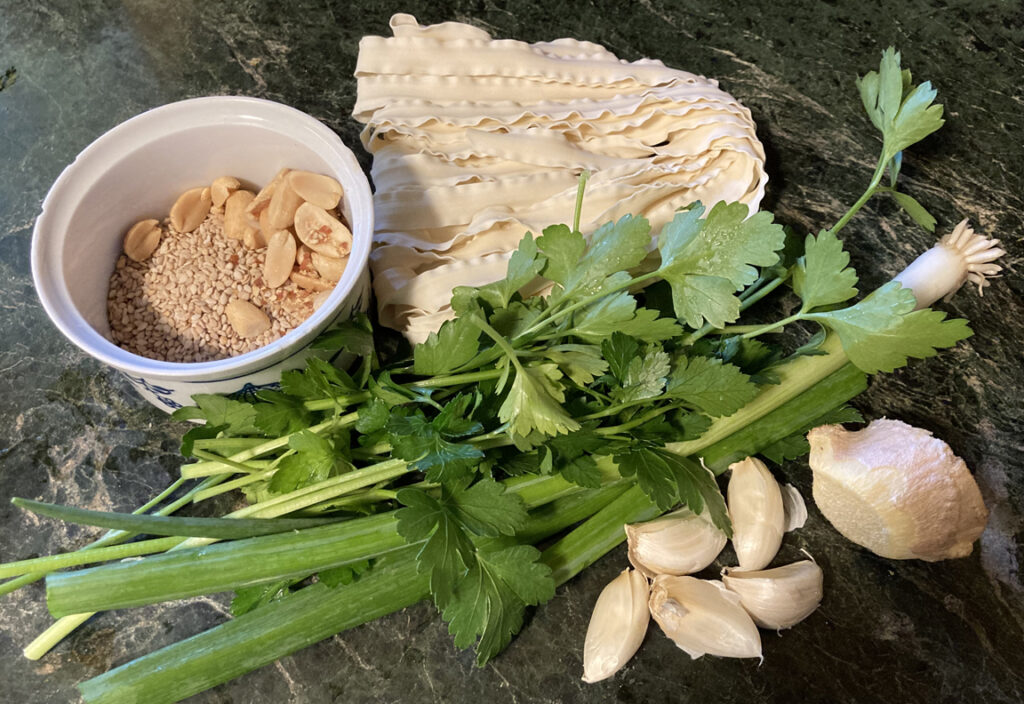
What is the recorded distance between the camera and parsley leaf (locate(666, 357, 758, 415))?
0.85 m

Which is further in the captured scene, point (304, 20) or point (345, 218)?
point (304, 20)

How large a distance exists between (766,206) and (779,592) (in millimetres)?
562

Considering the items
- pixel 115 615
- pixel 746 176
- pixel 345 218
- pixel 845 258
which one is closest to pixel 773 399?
pixel 845 258

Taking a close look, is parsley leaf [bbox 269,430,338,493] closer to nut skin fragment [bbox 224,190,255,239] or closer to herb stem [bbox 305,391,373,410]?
herb stem [bbox 305,391,373,410]

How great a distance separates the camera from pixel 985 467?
1.06 m

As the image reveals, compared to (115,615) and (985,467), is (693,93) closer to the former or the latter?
(985,467)

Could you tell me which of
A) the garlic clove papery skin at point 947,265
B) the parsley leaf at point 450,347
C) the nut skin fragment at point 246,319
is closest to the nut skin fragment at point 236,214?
the nut skin fragment at point 246,319

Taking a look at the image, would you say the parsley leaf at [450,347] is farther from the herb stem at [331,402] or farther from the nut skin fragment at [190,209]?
the nut skin fragment at [190,209]

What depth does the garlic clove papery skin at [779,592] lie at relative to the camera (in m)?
0.95

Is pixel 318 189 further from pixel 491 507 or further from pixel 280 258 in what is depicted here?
pixel 491 507

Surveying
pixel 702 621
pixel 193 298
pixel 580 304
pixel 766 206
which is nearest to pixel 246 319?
pixel 193 298

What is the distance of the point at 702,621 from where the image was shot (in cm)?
94

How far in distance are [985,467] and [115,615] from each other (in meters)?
1.15

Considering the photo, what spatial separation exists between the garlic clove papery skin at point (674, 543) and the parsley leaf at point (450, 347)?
32 centimetres
